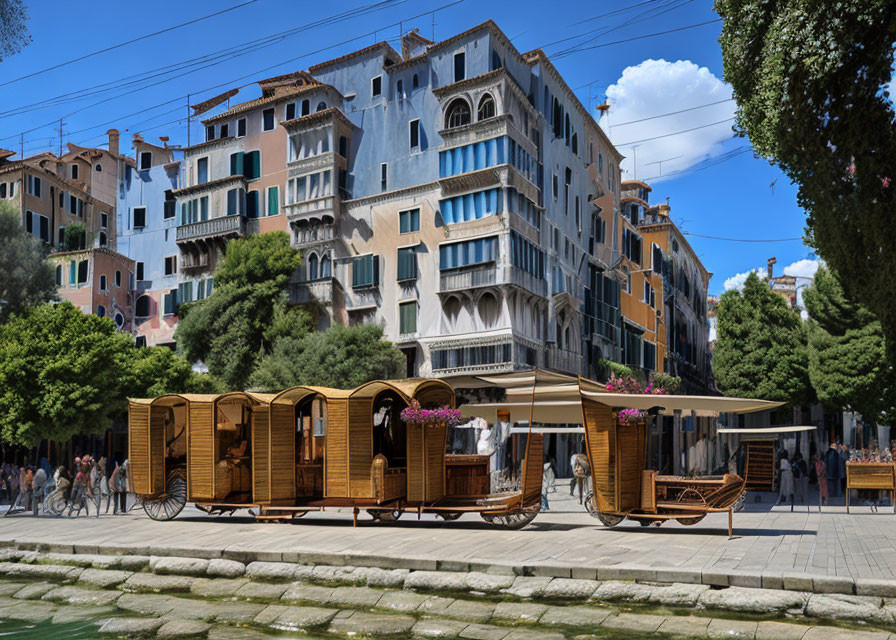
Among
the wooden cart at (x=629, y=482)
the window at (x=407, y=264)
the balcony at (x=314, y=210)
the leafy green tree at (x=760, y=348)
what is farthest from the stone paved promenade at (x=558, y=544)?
the leafy green tree at (x=760, y=348)

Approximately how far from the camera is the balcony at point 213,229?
44188 millimetres

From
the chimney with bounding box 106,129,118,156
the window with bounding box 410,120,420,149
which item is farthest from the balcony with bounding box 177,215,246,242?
the chimney with bounding box 106,129,118,156

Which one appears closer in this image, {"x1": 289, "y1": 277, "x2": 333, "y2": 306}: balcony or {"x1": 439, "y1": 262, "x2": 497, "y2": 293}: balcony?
{"x1": 439, "y1": 262, "x2": 497, "y2": 293}: balcony

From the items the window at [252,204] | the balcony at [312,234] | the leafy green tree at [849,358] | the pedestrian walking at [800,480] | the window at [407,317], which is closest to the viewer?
the pedestrian walking at [800,480]

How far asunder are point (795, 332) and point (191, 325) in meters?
30.7

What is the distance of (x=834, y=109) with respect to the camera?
1495 centimetres

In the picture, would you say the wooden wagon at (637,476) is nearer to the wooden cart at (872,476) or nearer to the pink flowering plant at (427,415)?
the pink flowering plant at (427,415)

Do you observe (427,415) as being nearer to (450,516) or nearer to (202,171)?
(450,516)

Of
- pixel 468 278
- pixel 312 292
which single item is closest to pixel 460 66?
pixel 468 278

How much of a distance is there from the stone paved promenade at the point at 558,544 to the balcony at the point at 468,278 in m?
16.9

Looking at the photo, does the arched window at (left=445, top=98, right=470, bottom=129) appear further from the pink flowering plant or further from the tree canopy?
the pink flowering plant

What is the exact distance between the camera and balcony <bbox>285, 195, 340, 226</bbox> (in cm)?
4122

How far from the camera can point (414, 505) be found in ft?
55.4

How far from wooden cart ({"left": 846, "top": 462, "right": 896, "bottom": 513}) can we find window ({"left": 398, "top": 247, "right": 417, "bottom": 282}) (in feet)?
71.3
